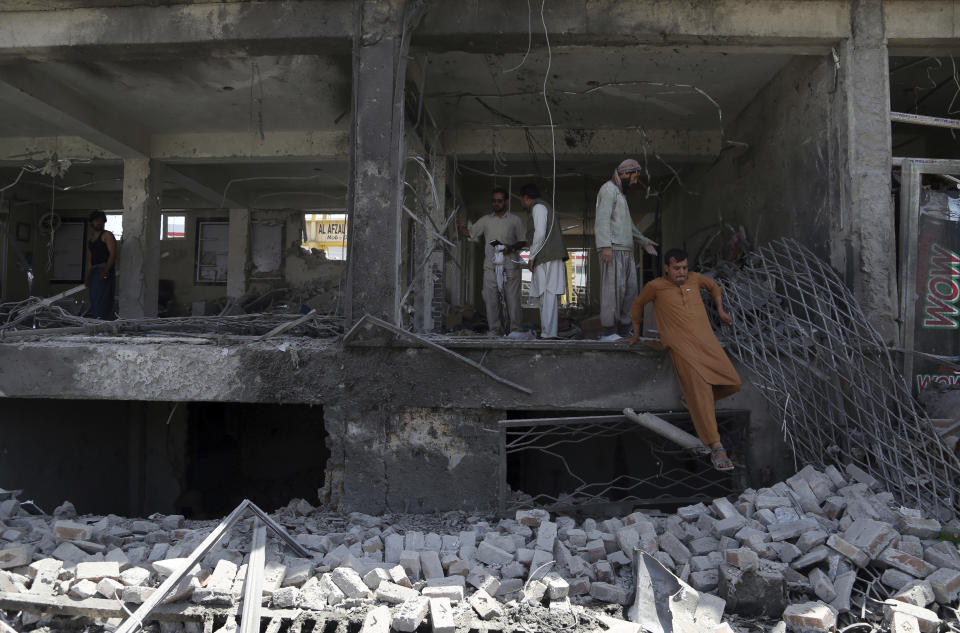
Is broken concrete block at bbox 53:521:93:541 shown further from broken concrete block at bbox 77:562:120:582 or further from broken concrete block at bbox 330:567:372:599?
broken concrete block at bbox 330:567:372:599

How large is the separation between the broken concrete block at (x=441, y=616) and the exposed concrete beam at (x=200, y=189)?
833 centimetres

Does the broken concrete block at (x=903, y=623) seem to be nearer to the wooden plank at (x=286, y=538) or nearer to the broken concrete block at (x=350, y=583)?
the broken concrete block at (x=350, y=583)

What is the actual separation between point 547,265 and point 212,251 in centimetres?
872

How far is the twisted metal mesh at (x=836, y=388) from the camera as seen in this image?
434cm

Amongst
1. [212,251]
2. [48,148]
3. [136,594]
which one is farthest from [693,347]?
[212,251]

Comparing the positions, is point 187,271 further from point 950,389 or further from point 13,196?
point 950,389

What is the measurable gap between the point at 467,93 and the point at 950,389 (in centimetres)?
548

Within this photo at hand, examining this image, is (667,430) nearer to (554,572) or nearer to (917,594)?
(554,572)

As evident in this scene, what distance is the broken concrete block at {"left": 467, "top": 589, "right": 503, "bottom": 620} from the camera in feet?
11.1

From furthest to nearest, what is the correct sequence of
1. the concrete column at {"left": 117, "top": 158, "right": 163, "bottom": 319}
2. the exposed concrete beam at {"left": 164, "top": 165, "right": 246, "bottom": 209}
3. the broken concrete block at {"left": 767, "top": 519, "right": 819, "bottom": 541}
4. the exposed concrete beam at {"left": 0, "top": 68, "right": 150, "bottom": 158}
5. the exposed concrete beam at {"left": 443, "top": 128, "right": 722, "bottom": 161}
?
the exposed concrete beam at {"left": 164, "top": 165, "right": 246, "bottom": 209}
the concrete column at {"left": 117, "top": 158, "right": 163, "bottom": 319}
the exposed concrete beam at {"left": 443, "top": 128, "right": 722, "bottom": 161}
the exposed concrete beam at {"left": 0, "top": 68, "right": 150, "bottom": 158}
the broken concrete block at {"left": 767, "top": 519, "right": 819, "bottom": 541}

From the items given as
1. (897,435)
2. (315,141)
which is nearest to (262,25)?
(315,141)

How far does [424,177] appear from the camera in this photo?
8.30 metres

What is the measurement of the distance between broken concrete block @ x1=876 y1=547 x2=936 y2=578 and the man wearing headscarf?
2.51 metres

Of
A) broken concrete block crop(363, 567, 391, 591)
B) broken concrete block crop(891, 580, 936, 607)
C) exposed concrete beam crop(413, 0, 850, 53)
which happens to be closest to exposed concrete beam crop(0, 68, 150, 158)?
exposed concrete beam crop(413, 0, 850, 53)
